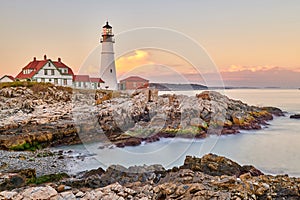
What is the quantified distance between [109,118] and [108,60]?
930cm

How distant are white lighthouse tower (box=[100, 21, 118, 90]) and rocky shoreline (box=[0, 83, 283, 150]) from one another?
2274 mm

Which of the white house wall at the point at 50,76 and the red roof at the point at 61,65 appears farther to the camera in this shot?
the red roof at the point at 61,65

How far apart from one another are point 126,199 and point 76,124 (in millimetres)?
9017

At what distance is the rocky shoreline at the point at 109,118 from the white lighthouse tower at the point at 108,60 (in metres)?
2.27

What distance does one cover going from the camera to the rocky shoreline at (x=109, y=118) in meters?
11.6

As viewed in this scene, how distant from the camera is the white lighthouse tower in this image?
21.8 meters

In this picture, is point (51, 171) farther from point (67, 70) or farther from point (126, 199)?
point (67, 70)

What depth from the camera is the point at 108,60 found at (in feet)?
73.9

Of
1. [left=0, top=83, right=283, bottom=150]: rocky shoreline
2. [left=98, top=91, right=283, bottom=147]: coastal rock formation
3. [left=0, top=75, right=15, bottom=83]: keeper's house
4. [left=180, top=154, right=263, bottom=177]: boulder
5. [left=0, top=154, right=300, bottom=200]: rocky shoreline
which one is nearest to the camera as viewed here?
[left=0, top=154, right=300, bottom=200]: rocky shoreline

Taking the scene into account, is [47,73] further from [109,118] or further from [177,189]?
[177,189]

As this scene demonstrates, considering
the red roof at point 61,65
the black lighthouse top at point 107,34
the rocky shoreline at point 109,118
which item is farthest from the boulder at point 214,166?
the red roof at point 61,65

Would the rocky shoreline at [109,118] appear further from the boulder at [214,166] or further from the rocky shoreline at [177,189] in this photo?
the rocky shoreline at [177,189]

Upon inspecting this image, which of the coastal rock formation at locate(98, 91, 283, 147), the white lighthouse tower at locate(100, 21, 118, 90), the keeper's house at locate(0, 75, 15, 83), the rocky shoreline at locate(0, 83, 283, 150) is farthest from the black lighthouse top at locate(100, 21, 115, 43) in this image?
the keeper's house at locate(0, 75, 15, 83)

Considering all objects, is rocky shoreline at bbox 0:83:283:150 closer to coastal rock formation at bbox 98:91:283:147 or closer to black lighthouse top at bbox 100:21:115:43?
coastal rock formation at bbox 98:91:283:147
